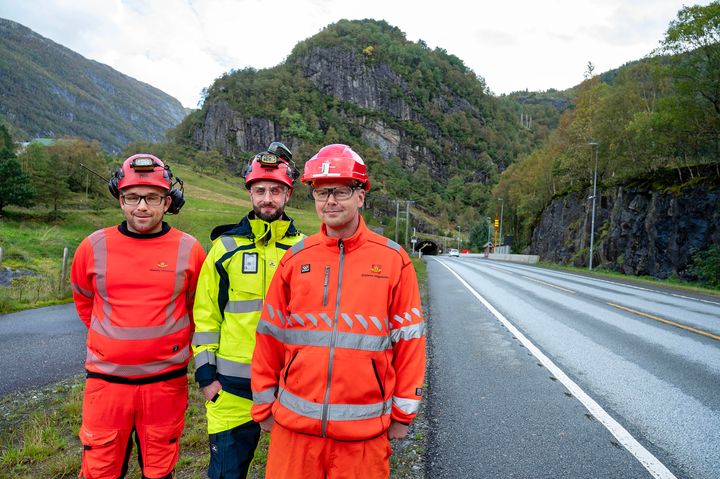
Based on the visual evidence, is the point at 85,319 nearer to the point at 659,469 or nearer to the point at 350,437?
the point at 350,437

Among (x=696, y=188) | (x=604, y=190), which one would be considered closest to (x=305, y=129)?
(x=604, y=190)

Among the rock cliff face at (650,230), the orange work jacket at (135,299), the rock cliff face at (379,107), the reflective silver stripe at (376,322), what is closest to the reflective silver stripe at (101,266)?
the orange work jacket at (135,299)

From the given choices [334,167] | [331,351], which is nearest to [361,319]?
[331,351]

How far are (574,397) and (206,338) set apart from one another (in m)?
4.36

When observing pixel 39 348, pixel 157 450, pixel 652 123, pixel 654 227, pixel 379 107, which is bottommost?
pixel 39 348

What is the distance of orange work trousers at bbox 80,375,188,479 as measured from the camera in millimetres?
2482

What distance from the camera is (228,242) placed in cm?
276

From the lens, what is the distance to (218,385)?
2590 millimetres

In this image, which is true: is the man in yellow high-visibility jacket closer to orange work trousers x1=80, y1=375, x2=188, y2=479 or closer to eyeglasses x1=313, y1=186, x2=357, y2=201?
orange work trousers x1=80, y1=375, x2=188, y2=479

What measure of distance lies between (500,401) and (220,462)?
3419 mm

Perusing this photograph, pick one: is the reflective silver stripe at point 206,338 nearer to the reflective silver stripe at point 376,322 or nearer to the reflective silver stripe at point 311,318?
the reflective silver stripe at point 311,318

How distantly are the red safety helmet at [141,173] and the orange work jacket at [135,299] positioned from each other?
0.33 meters

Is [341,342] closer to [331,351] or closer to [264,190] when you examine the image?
[331,351]

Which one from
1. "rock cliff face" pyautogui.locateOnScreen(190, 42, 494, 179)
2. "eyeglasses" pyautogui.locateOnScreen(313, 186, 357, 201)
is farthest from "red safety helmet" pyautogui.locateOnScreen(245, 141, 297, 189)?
"rock cliff face" pyautogui.locateOnScreen(190, 42, 494, 179)
